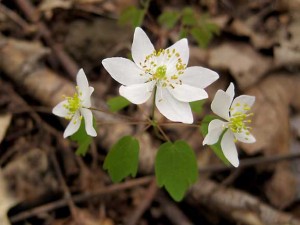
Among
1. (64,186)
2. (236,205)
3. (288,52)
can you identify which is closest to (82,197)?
(64,186)

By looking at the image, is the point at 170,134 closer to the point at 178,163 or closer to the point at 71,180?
the point at 71,180

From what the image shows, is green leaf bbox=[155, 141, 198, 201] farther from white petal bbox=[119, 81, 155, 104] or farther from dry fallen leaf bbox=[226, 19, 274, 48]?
dry fallen leaf bbox=[226, 19, 274, 48]

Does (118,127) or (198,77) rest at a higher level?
(198,77)

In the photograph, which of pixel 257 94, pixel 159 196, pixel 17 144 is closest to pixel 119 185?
pixel 159 196

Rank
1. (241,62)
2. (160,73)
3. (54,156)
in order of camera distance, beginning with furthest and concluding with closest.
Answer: (241,62) < (54,156) < (160,73)

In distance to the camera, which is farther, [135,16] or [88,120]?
[135,16]

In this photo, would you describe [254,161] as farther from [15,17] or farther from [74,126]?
[15,17]

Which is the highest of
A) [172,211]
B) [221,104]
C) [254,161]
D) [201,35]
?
[221,104]
